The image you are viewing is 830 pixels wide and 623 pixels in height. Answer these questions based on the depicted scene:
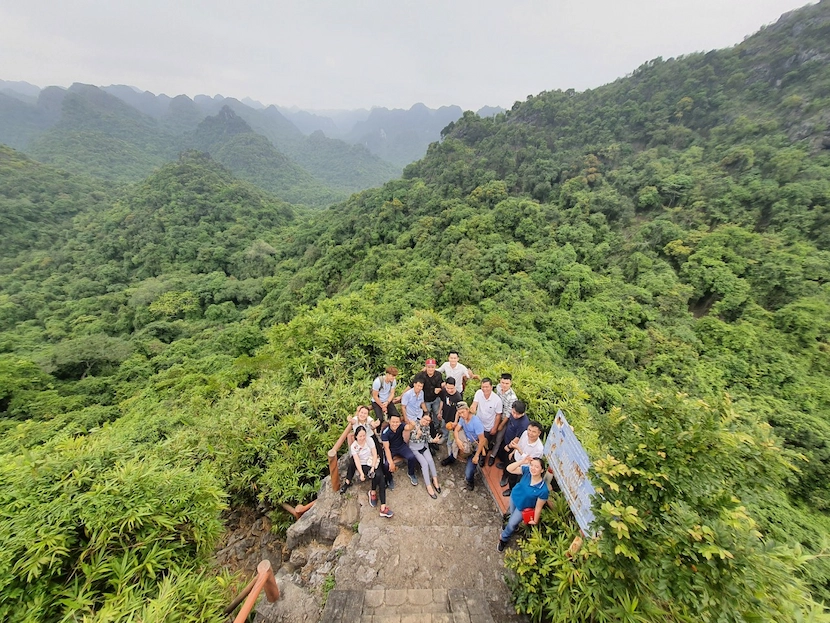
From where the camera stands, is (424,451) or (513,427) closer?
(513,427)

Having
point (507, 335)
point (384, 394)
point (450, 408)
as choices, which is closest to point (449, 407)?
point (450, 408)

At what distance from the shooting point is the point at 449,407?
17.2 feet

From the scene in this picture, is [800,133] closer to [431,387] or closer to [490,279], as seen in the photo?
[490,279]

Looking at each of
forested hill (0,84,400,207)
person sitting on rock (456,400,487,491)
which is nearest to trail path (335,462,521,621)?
person sitting on rock (456,400,487,491)

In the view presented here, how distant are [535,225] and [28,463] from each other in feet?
84.8

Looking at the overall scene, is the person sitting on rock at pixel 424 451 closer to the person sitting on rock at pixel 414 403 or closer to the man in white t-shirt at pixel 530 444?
the person sitting on rock at pixel 414 403

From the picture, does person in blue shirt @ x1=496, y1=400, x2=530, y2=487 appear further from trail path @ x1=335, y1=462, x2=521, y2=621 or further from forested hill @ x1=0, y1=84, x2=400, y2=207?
forested hill @ x1=0, y1=84, x2=400, y2=207

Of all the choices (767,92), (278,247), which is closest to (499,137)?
(767,92)

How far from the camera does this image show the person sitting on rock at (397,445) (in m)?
4.68

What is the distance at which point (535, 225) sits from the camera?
2433 centimetres

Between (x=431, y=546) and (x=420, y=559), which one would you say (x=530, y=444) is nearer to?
(x=431, y=546)

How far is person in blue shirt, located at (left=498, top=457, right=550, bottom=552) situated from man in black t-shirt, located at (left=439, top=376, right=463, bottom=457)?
141 centimetres

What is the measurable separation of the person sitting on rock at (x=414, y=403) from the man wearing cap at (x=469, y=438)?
0.59 meters

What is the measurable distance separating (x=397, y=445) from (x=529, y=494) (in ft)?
6.34
